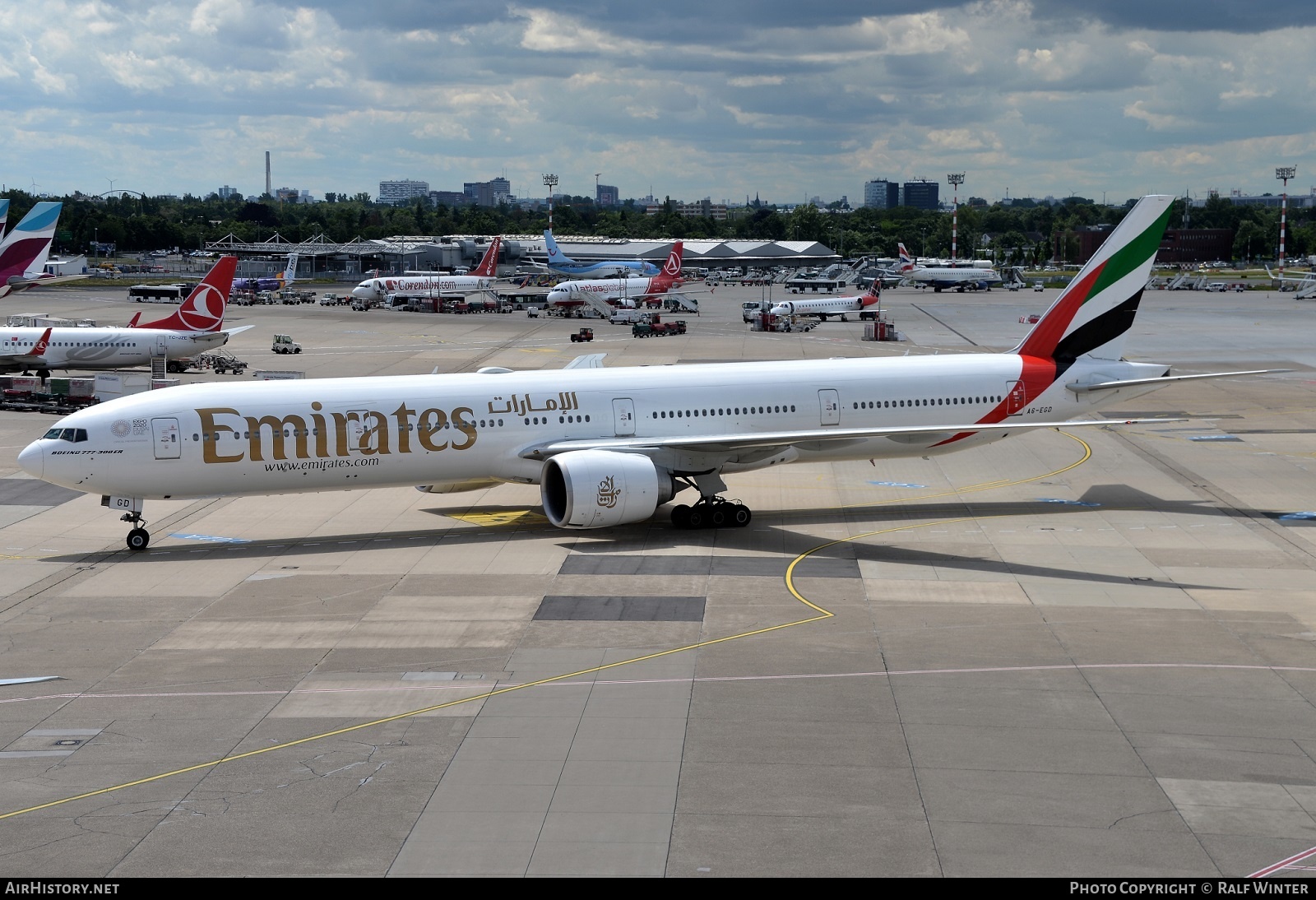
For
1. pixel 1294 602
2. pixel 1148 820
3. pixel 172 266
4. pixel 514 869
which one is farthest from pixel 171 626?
pixel 172 266

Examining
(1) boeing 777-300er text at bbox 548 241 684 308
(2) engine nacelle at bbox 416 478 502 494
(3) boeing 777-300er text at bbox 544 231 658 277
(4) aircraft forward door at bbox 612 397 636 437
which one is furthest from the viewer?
(3) boeing 777-300er text at bbox 544 231 658 277

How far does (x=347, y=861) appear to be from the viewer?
15.0m

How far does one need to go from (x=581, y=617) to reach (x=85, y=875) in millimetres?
12446

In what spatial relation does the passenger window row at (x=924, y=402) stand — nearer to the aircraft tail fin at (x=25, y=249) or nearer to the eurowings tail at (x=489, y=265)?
the aircraft tail fin at (x=25, y=249)

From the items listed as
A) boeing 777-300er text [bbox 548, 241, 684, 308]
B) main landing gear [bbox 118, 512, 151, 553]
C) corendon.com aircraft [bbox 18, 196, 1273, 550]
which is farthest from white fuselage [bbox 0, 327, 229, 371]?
Result: boeing 777-300er text [bbox 548, 241, 684, 308]

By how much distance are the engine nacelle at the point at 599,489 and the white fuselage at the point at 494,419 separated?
1.77m

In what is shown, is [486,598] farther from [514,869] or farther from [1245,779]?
[1245,779]

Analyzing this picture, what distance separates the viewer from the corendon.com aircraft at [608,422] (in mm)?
31828

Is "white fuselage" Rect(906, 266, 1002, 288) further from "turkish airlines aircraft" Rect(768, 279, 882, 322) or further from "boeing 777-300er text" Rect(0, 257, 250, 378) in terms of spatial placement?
"boeing 777-300er text" Rect(0, 257, 250, 378)

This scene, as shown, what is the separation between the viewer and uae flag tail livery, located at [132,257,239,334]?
2749 inches

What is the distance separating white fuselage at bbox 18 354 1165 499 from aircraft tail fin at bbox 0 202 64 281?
195ft

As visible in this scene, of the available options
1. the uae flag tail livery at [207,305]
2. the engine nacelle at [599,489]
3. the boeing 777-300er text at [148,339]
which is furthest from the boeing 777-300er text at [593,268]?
the engine nacelle at [599,489]

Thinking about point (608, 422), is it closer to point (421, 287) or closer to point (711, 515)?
point (711, 515)

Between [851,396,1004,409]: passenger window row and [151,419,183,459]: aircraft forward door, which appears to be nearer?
[151,419,183,459]: aircraft forward door
